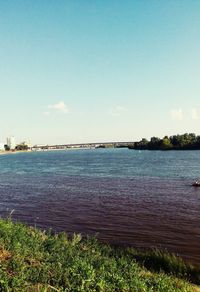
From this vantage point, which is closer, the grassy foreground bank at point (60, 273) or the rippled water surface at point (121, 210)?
the grassy foreground bank at point (60, 273)

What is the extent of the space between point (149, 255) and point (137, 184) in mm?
38974

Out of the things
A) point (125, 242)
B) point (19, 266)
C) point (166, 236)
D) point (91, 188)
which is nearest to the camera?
point (19, 266)

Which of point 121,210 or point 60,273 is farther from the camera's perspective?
point 121,210

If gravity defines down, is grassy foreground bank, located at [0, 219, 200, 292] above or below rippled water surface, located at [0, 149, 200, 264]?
above

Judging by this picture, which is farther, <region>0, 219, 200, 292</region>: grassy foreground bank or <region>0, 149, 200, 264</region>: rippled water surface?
<region>0, 149, 200, 264</region>: rippled water surface

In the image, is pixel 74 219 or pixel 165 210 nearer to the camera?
pixel 74 219

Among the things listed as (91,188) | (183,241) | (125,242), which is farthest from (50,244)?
(91,188)

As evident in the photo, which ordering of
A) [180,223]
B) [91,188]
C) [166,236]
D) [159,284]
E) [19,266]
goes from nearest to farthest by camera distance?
[19,266]
[159,284]
[166,236]
[180,223]
[91,188]

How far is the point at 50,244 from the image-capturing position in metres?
17.5

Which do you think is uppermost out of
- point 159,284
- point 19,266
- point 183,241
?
point 19,266

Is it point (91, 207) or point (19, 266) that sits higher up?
point (19, 266)

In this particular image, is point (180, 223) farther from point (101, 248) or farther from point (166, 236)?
point (101, 248)

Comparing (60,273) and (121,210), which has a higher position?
(60,273)

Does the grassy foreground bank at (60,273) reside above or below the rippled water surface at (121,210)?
above
